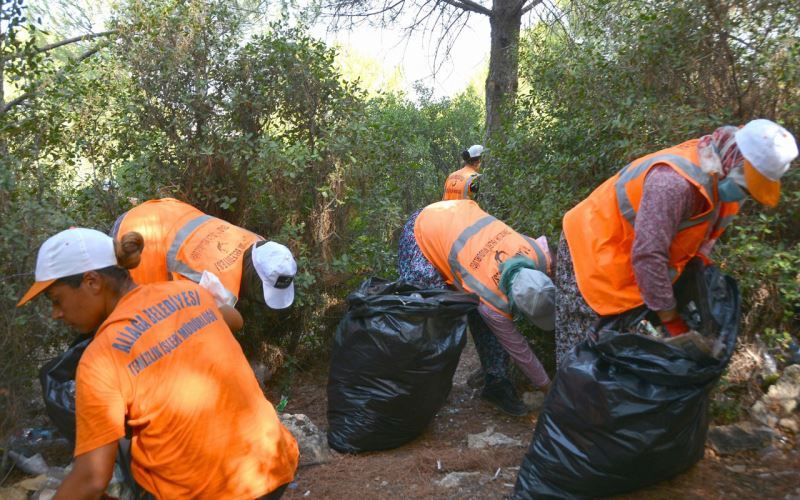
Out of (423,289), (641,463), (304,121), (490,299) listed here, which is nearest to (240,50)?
(304,121)

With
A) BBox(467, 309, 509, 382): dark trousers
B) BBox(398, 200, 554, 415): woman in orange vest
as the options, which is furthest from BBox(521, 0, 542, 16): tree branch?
BBox(467, 309, 509, 382): dark trousers

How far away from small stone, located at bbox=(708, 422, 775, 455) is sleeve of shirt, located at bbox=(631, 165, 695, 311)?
93cm

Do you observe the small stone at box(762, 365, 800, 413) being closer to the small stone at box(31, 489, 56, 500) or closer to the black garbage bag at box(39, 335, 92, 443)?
the black garbage bag at box(39, 335, 92, 443)

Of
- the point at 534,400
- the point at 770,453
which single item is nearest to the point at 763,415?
the point at 770,453

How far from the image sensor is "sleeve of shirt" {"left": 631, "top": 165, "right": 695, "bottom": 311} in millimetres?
2277

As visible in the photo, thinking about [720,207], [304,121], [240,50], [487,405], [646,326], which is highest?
[240,50]

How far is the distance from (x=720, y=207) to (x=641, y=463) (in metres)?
1.01

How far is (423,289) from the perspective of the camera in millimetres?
3438

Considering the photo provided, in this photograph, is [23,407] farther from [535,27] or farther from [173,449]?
[535,27]

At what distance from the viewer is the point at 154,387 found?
1.52 meters

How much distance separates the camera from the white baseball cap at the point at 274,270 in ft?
9.56

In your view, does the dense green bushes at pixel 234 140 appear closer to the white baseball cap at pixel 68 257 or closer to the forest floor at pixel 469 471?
the forest floor at pixel 469 471

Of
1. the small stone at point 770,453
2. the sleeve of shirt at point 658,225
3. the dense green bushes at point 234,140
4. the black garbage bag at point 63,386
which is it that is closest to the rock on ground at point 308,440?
the dense green bushes at point 234,140

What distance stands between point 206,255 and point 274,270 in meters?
0.31
